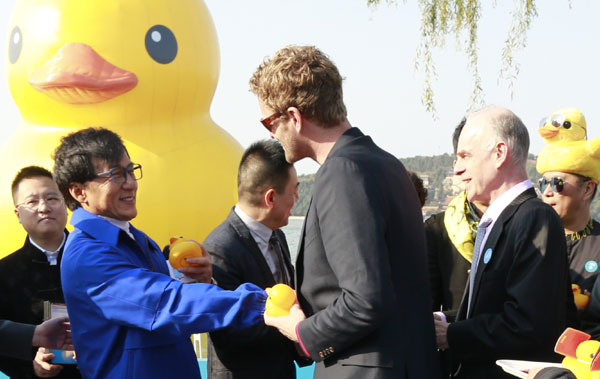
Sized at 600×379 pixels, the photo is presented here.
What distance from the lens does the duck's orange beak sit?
22.9ft

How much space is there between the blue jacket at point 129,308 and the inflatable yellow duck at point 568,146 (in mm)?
2504

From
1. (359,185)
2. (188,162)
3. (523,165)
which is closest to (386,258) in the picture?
(359,185)

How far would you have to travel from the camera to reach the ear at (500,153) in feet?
8.14

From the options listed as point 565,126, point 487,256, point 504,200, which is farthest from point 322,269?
point 565,126

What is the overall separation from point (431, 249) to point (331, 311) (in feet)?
5.66

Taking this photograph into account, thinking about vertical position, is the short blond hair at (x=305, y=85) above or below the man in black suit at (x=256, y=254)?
above

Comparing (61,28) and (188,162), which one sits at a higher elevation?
(61,28)

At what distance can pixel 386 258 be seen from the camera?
6.37 ft

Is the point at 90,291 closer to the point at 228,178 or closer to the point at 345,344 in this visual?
the point at 345,344

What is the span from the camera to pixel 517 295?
230 cm

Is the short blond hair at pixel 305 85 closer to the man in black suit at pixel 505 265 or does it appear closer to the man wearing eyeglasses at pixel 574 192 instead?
the man in black suit at pixel 505 265

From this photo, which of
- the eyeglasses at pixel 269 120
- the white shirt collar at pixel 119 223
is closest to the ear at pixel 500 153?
the eyeglasses at pixel 269 120

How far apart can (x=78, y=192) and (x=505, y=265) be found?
1.71 metres

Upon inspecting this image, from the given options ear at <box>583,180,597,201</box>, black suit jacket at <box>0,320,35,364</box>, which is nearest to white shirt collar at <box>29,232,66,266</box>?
black suit jacket at <box>0,320,35,364</box>
